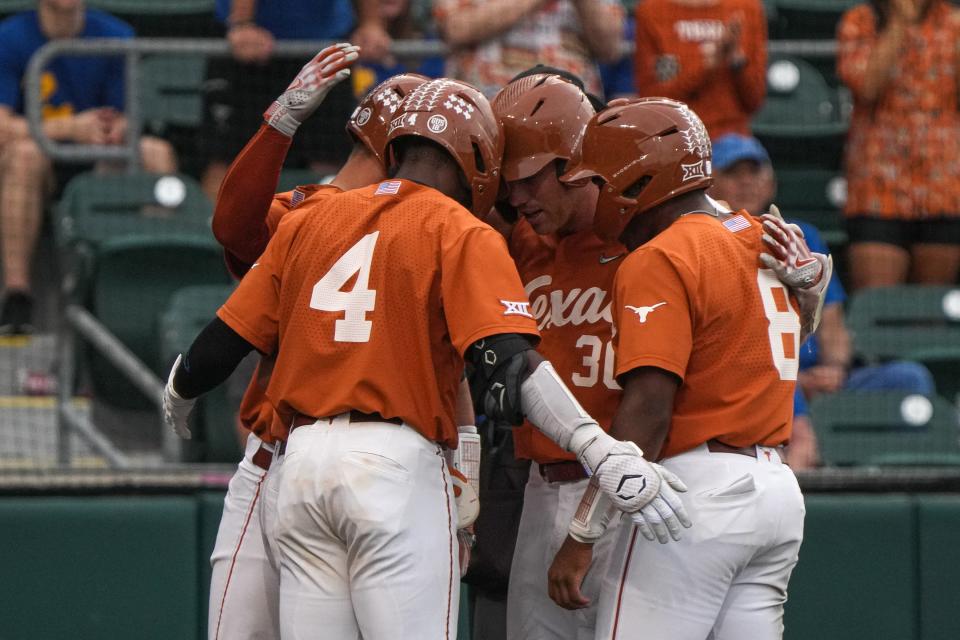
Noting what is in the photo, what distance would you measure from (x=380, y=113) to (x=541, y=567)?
3.97ft

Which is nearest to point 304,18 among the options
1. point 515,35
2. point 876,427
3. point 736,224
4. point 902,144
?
point 515,35

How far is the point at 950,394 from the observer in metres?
6.64

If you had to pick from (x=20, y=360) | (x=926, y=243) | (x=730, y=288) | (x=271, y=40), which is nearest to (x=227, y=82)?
(x=271, y=40)

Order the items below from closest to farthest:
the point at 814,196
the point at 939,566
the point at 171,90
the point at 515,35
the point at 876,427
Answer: the point at 939,566 < the point at 876,427 < the point at 515,35 < the point at 171,90 < the point at 814,196

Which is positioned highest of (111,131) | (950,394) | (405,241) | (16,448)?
(405,241)

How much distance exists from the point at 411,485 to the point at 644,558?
0.56 m

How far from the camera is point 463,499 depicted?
3621 millimetres

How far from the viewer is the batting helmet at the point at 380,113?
3.74m

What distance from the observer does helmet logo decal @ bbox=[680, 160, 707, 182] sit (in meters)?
3.64

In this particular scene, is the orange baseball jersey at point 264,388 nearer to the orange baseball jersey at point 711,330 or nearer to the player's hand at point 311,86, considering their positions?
the player's hand at point 311,86

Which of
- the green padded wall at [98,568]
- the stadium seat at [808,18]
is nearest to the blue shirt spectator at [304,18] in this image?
the green padded wall at [98,568]

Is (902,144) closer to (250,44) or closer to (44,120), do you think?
(250,44)

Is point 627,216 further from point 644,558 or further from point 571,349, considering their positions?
point 644,558

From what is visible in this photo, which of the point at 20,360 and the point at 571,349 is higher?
the point at 571,349
